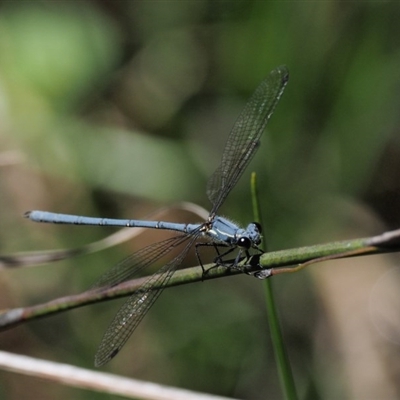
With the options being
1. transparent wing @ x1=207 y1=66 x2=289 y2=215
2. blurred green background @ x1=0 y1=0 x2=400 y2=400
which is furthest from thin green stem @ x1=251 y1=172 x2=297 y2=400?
blurred green background @ x1=0 y1=0 x2=400 y2=400

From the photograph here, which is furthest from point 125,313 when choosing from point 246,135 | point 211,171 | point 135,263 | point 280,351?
point 211,171

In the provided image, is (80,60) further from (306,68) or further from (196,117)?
(306,68)

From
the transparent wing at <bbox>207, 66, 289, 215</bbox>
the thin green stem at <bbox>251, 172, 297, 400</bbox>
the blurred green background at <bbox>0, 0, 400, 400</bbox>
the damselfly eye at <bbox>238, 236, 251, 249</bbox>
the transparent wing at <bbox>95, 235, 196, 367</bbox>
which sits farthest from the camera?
the blurred green background at <bbox>0, 0, 400, 400</bbox>

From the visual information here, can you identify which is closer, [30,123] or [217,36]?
[30,123]

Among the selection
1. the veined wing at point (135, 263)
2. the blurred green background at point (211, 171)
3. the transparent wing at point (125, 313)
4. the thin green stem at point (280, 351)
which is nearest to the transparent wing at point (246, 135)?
the veined wing at point (135, 263)

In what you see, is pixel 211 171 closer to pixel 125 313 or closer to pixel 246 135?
pixel 246 135

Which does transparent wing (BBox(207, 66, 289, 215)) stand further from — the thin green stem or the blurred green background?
the thin green stem

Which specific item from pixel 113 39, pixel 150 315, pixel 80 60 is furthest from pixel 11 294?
pixel 113 39
